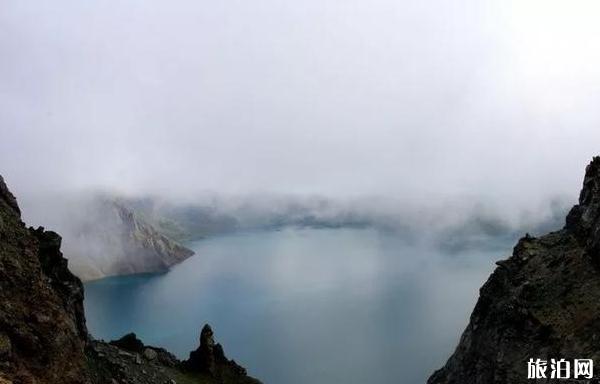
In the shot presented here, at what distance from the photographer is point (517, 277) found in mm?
71062

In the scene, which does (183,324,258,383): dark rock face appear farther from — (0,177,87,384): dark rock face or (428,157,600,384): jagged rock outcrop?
(0,177,87,384): dark rock face

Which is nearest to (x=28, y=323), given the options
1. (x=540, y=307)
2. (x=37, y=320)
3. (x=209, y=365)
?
(x=37, y=320)

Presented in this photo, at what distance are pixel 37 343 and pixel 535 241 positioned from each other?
2653 inches

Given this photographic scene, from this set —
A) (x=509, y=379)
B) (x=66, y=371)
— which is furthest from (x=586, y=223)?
(x=66, y=371)

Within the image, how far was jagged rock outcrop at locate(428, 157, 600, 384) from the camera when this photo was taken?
5294 centimetres

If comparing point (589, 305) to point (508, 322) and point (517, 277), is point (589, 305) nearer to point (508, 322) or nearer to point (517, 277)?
point (508, 322)

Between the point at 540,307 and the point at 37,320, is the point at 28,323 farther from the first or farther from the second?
the point at 540,307

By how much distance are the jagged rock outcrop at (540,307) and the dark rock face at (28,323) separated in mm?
42389

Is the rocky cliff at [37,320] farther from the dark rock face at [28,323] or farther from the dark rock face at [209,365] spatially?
the dark rock face at [209,365]

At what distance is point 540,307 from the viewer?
60.6 metres

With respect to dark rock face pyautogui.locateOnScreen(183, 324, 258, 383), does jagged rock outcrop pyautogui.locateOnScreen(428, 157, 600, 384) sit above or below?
above

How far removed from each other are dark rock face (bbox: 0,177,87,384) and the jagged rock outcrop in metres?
42.4

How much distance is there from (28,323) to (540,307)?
171 ft

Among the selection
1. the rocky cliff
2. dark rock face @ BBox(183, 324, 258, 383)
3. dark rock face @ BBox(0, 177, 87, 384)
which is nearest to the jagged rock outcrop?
dark rock face @ BBox(183, 324, 258, 383)
